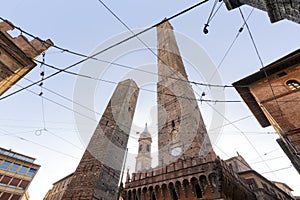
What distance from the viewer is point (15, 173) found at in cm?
2578

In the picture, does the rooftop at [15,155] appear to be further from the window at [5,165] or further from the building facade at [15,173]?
the window at [5,165]

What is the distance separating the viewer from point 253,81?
1090 centimetres

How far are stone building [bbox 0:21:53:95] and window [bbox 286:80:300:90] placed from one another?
1394 cm

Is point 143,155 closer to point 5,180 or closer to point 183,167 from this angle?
point 5,180

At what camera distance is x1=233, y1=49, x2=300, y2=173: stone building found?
8.64 meters

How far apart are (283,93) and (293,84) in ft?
2.44

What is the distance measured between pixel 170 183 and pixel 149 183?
4.93 ft

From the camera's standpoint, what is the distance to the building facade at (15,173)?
2383cm

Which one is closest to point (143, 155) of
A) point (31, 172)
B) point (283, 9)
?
point (31, 172)

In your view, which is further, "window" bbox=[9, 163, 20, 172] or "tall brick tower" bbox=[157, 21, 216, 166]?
"window" bbox=[9, 163, 20, 172]

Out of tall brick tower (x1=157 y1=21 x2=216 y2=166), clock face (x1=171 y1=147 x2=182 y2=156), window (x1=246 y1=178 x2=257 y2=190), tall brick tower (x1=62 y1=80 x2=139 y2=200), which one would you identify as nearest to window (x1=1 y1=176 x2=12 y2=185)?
tall brick tower (x1=62 y1=80 x2=139 y2=200)

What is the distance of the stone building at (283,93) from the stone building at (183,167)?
3602 mm

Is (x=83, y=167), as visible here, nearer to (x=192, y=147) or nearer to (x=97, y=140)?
(x=97, y=140)

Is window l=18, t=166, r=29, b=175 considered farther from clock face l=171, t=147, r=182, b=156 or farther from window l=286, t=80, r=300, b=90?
window l=286, t=80, r=300, b=90
